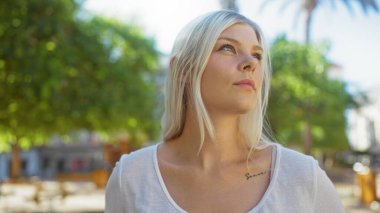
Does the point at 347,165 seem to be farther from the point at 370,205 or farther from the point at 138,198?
the point at 138,198

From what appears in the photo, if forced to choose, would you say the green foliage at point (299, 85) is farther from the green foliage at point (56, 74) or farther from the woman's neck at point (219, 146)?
the woman's neck at point (219, 146)

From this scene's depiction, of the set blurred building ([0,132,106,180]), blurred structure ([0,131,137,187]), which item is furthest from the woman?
→ blurred building ([0,132,106,180])

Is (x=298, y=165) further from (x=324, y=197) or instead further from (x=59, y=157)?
(x=59, y=157)

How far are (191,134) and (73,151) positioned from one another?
53845 mm

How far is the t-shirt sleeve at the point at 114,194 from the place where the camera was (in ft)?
5.13

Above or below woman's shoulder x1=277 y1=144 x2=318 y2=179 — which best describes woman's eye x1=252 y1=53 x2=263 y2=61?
above

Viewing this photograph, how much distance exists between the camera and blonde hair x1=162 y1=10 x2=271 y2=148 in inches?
60.3

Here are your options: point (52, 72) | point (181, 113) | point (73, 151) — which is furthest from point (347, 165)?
point (181, 113)

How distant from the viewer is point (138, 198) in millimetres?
1515

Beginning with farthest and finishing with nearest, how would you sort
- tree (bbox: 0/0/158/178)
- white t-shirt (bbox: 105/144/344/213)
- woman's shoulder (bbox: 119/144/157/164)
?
1. tree (bbox: 0/0/158/178)
2. woman's shoulder (bbox: 119/144/157/164)
3. white t-shirt (bbox: 105/144/344/213)

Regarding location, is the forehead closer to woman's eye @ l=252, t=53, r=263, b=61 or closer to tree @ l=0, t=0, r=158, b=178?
woman's eye @ l=252, t=53, r=263, b=61

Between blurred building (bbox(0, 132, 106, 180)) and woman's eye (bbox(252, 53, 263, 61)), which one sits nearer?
woman's eye (bbox(252, 53, 263, 61))

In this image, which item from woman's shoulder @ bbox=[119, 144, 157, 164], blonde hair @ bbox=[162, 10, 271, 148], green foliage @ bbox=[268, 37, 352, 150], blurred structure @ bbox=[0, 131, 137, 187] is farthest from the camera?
blurred structure @ bbox=[0, 131, 137, 187]

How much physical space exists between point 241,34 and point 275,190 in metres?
0.45
